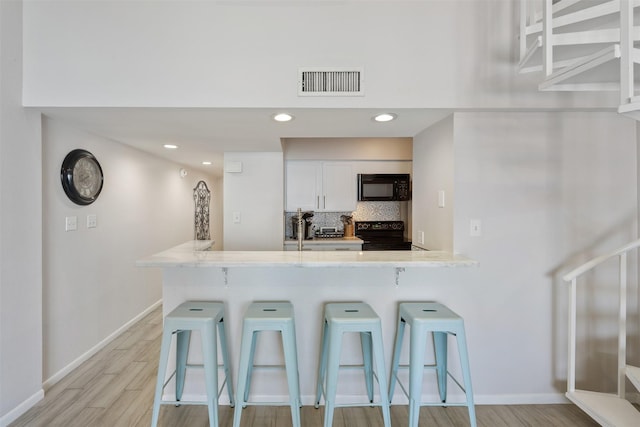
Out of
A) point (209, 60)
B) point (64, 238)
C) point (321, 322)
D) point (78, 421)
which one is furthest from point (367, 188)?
point (78, 421)

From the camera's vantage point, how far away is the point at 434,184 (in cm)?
250

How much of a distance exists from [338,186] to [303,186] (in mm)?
465

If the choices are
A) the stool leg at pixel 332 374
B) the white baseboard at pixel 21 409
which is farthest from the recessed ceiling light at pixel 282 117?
the white baseboard at pixel 21 409

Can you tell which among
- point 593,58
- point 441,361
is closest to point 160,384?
point 441,361

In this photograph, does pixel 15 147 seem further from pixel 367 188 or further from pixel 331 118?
pixel 367 188

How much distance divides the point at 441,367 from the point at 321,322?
0.86m

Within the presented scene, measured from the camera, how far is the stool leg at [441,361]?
84.3 inches

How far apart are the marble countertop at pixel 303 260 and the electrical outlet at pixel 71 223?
3.68 feet

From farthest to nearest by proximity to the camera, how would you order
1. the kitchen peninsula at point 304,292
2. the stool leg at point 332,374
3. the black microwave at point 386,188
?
the black microwave at point 386,188, the kitchen peninsula at point 304,292, the stool leg at point 332,374

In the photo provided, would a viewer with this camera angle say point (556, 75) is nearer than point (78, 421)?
Yes

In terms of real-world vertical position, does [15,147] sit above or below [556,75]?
below

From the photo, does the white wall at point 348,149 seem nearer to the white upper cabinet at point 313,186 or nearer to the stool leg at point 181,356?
the white upper cabinet at point 313,186

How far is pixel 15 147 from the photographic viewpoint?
2.00 metres

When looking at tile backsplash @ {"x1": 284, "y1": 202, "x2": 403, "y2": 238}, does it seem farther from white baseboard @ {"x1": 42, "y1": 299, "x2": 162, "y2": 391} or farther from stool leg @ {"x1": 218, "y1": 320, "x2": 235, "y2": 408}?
stool leg @ {"x1": 218, "y1": 320, "x2": 235, "y2": 408}
